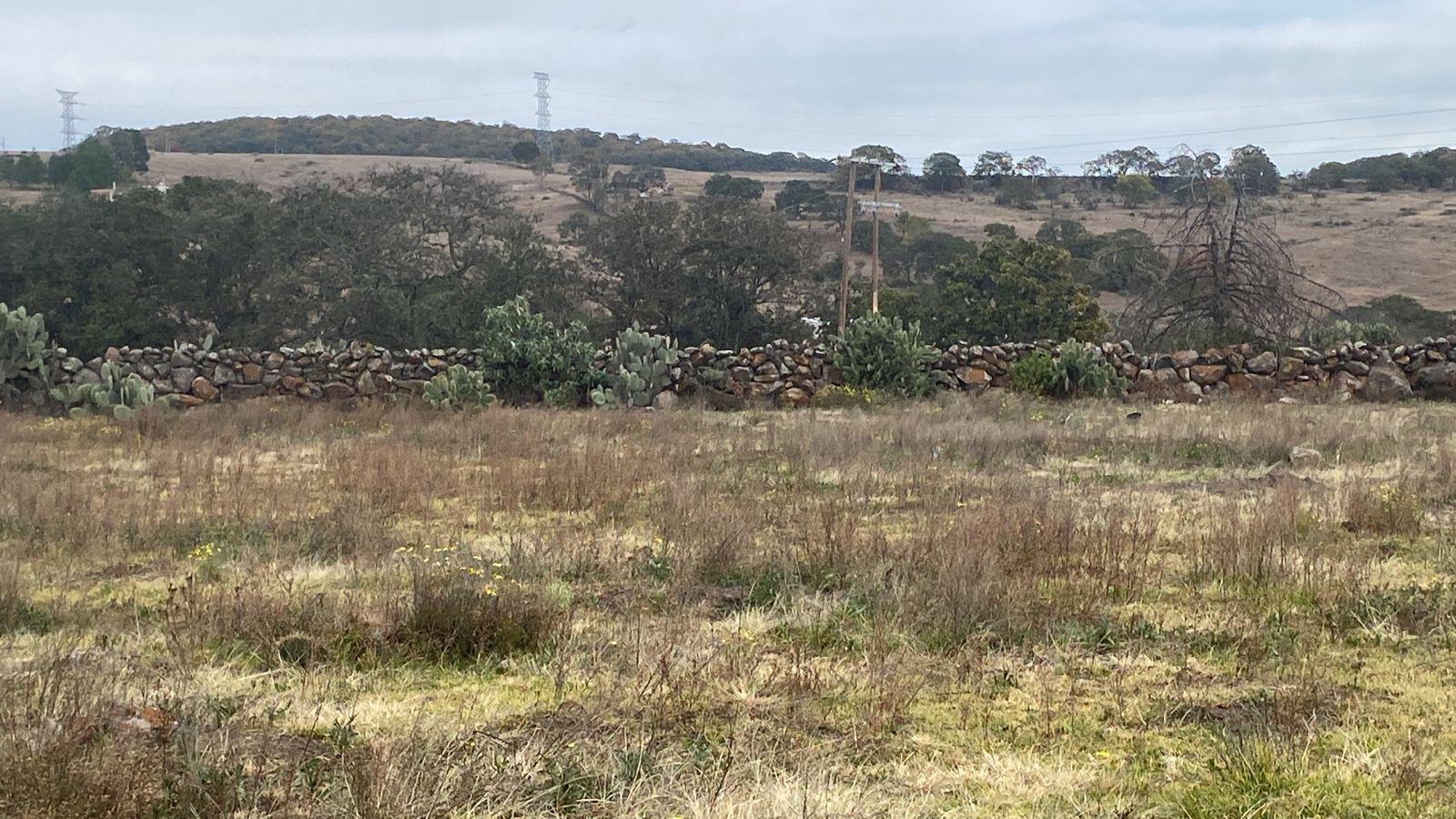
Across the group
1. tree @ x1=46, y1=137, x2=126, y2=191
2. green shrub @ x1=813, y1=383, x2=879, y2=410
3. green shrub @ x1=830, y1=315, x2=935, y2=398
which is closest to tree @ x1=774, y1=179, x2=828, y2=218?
tree @ x1=46, y1=137, x2=126, y2=191

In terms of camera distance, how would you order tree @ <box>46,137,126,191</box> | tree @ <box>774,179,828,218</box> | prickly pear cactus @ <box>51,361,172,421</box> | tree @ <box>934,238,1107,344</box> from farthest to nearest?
tree @ <box>774,179,828,218</box> < tree @ <box>46,137,126,191</box> < tree @ <box>934,238,1107,344</box> < prickly pear cactus @ <box>51,361,172,421</box>

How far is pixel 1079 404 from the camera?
16.4 m

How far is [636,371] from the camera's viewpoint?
17.6 metres

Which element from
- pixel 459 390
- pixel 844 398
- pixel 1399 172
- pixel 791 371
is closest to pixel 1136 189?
pixel 1399 172

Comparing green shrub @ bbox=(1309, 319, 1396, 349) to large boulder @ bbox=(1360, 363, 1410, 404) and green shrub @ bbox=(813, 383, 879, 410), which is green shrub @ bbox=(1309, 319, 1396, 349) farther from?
green shrub @ bbox=(813, 383, 879, 410)

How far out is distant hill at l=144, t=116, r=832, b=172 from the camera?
9388 cm

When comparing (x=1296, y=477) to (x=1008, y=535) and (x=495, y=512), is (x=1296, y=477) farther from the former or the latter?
(x=495, y=512)

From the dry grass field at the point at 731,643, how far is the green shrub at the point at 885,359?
28.5 ft

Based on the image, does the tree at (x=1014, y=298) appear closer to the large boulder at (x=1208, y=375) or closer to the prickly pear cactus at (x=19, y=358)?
the large boulder at (x=1208, y=375)

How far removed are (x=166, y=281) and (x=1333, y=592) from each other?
85.1 feet

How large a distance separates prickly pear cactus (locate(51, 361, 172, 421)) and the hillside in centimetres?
2654

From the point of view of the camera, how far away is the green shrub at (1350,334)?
23562mm

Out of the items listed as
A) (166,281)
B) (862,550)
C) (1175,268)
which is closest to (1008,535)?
(862,550)

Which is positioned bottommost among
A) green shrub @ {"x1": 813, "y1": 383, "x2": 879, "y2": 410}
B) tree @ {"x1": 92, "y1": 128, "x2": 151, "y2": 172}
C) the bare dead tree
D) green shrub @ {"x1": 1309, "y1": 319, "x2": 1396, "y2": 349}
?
green shrub @ {"x1": 813, "y1": 383, "x2": 879, "y2": 410}
